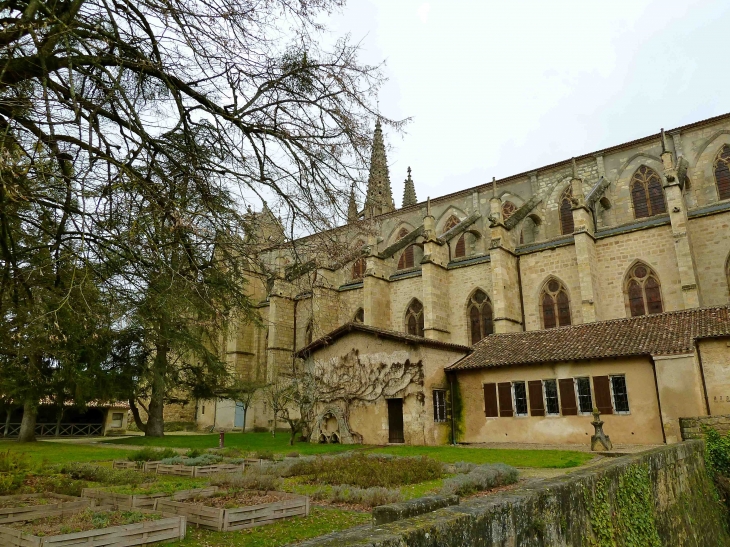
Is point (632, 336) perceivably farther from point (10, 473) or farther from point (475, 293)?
point (10, 473)

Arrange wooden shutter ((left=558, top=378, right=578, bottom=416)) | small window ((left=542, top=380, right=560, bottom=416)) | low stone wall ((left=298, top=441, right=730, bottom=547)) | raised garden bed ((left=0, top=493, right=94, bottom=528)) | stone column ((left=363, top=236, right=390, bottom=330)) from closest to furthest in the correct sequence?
low stone wall ((left=298, top=441, right=730, bottom=547)), raised garden bed ((left=0, top=493, right=94, bottom=528)), wooden shutter ((left=558, top=378, right=578, bottom=416)), small window ((left=542, top=380, right=560, bottom=416)), stone column ((left=363, top=236, right=390, bottom=330))

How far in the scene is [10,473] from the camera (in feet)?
36.9

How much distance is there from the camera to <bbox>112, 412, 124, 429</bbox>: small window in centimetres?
3969

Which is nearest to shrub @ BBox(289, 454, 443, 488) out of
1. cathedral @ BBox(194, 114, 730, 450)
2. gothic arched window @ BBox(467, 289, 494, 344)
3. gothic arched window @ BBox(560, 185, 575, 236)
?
cathedral @ BBox(194, 114, 730, 450)

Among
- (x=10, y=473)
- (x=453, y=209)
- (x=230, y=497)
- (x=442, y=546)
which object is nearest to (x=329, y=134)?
(x=442, y=546)

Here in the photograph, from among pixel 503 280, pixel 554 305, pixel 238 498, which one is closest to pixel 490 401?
pixel 503 280

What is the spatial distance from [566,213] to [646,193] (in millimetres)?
4191

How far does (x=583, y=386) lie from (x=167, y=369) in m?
18.4

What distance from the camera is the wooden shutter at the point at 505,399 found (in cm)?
2041

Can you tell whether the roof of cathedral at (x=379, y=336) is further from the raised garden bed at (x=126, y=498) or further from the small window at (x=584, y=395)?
the raised garden bed at (x=126, y=498)

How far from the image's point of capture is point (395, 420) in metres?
22.4

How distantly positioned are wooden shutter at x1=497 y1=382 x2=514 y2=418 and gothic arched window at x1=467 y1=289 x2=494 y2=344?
8.14 m

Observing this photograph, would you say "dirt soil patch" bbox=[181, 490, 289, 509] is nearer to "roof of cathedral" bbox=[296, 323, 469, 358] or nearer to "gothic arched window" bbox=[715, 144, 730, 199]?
"roof of cathedral" bbox=[296, 323, 469, 358]

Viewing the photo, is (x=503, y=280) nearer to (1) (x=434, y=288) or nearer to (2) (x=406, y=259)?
(1) (x=434, y=288)
